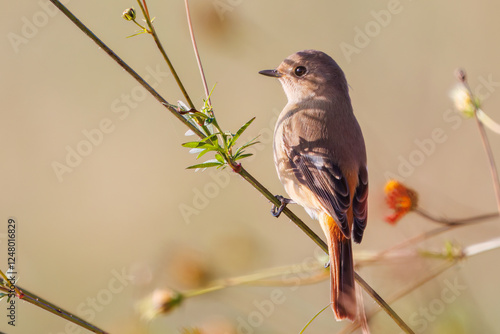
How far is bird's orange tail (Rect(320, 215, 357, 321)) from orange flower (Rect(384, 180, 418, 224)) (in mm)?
372

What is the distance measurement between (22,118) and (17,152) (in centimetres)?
47

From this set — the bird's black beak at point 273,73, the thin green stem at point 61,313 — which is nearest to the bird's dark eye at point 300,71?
the bird's black beak at point 273,73

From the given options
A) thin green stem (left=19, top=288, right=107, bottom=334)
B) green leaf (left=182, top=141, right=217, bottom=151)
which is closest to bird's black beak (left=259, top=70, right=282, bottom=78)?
green leaf (left=182, top=141, right=217, bottom=151)

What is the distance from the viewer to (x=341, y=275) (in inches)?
125

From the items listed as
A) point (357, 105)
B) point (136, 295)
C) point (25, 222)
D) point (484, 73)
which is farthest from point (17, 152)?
point (484, 73)

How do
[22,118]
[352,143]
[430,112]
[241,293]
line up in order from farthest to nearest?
[22,118] → [430,112] → [352,143] → [241,293]

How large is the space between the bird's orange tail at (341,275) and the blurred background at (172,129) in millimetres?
1294

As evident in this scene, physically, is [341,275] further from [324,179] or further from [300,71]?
[300,71]

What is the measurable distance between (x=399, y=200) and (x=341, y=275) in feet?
1.73

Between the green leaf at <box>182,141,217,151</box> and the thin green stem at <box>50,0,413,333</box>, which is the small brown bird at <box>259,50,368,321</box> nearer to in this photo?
the thin green stem at <box>50,0,413,333</box>

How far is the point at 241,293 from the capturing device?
3783 millimetres

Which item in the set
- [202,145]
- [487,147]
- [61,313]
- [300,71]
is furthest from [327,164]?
[61,313]

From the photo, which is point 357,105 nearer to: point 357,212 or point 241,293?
point 357,212

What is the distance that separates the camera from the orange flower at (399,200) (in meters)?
2.97
